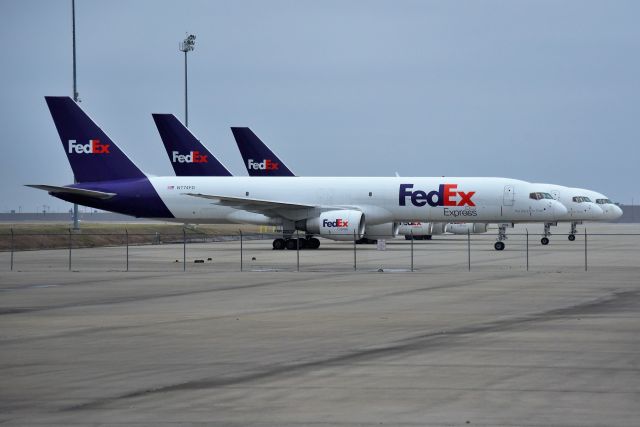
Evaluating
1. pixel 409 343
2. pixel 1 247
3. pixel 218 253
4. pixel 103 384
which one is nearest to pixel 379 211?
pixel 218 253

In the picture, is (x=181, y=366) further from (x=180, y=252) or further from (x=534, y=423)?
(x=180, y=252)

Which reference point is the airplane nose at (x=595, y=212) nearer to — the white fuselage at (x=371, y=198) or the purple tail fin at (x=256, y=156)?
the white fuselage at (x=371, y=198)

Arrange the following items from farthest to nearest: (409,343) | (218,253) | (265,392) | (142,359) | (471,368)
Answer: (218,253), (409,343), (142,359), (471,368), (265,392)

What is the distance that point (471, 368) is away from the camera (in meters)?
12.5

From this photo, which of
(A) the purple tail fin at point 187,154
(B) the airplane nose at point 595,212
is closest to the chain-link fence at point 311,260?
(B) the airplane nose at point 595,212

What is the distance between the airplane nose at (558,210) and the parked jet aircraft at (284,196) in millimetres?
57

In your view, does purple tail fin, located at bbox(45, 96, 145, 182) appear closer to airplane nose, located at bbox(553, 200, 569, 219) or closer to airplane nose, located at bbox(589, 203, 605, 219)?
airplane nose, located at bbox(553, 200, 569, 219)

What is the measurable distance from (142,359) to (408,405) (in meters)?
4.51

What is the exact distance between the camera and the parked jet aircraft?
50719mm

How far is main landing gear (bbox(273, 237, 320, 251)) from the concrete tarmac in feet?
72.7

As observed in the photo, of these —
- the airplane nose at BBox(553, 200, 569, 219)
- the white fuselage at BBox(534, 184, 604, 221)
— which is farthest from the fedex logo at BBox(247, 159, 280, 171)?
the airplane nose at BBox(553, 200, 569, 219)

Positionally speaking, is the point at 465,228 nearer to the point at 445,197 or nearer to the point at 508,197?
the point at 508,197

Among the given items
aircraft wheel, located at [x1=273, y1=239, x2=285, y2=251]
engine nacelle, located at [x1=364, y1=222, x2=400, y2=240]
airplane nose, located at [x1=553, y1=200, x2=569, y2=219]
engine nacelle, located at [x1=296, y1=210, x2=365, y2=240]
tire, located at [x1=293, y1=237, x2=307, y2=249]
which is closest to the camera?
engine nacelle, located at [x1=296, y1=210, x2=365, y2=240]

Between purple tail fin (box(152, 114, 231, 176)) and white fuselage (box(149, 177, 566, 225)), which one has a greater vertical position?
purple tail fin (box(152, 114, 231, 176))
